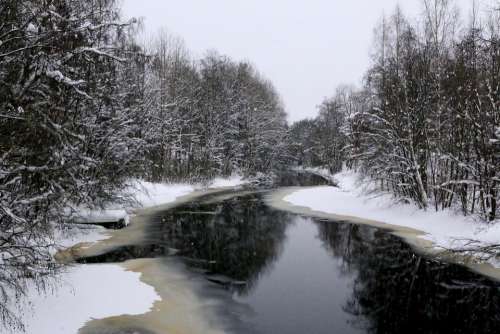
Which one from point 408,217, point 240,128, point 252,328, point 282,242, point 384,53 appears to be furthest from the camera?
point 240,128

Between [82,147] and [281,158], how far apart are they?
6224 centimetres

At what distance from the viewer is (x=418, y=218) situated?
2078 centimetres

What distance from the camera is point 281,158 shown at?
76.2 m

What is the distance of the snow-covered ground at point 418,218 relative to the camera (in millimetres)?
15211

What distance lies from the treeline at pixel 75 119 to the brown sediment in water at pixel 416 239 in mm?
10179

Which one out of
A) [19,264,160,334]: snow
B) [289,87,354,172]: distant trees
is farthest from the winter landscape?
[289,87,354,172]: distant trees

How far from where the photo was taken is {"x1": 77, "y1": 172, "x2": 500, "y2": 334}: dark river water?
8.97 meters

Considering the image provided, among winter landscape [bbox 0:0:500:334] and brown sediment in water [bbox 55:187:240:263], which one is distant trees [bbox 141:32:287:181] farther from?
brown sediment in water [bbox 55:187:240:263]

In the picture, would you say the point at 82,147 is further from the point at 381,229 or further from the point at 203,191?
the point at 203,191

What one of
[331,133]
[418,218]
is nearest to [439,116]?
[418,218]

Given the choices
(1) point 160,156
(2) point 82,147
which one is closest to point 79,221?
(2) point 82,147

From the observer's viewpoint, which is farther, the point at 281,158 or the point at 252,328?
the point at 281,158

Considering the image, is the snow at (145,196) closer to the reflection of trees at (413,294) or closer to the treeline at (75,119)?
the treeline at (75,119)

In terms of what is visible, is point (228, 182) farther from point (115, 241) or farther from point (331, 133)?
point (115, 241)
